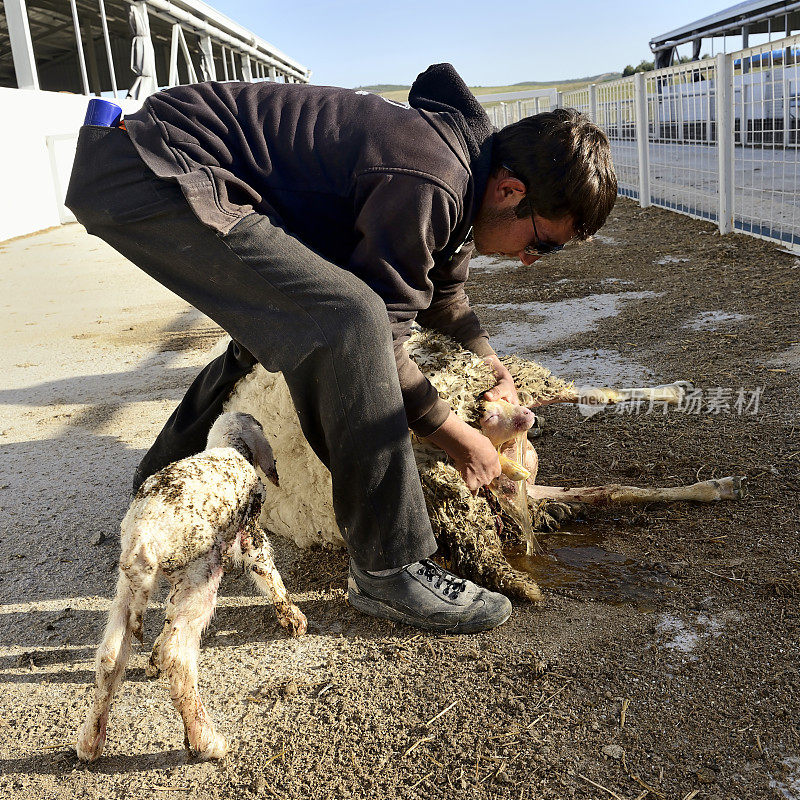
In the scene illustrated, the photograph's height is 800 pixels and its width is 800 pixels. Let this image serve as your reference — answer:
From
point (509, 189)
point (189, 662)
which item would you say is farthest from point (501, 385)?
point (189, 662)

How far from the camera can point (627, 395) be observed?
3.78 metres

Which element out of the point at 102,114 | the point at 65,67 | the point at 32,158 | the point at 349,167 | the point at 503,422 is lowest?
the point at 503,422

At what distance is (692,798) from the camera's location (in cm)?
166

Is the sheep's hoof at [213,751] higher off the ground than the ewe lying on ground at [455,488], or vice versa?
the ewe lying on ground at [455,488]

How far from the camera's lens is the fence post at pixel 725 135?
7527 mm

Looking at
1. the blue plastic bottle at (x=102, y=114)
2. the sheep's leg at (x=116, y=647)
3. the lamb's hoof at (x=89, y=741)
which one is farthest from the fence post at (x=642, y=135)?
the lamb's hoof at (x=89, y=741)

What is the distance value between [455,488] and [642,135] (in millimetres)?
9517

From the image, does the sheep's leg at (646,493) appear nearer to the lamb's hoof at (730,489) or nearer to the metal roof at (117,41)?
the lamb's hoof at (730,489)

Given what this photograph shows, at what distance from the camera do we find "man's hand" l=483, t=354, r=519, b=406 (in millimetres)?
2805

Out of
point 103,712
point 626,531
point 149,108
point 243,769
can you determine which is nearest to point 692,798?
point 243,769

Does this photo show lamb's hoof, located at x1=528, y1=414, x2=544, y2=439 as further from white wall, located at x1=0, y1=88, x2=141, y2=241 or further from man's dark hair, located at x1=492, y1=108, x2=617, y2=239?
white wall, located at x1=0, y1=88, x2=141, y2=241

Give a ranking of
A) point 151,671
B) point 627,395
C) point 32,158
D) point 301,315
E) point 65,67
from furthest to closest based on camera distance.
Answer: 1. point 65,67
2. point 32,158
3. point 627,395
4. point 151,671
5. point 301,315

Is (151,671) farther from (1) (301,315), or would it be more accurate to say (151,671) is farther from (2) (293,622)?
(1) (301,315)

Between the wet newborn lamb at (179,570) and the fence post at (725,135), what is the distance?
712 cm
